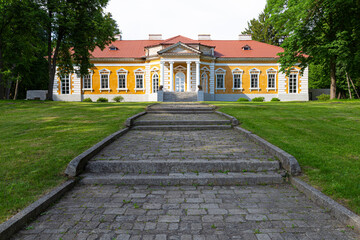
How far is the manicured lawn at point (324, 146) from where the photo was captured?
12.8 feet

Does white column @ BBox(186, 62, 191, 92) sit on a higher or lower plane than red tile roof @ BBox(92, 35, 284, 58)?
lower

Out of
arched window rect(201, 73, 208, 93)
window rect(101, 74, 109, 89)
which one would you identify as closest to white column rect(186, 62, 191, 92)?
arched window rect(201, 73, 208, 93)

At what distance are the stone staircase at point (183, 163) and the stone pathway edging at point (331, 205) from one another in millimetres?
554

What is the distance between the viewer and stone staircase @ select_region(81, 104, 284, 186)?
467 centimetres

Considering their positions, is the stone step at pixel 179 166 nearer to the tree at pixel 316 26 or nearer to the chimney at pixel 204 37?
the tree at pixel 316 26

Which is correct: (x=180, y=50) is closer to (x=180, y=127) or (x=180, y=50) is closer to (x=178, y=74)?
(x=178, y=74)

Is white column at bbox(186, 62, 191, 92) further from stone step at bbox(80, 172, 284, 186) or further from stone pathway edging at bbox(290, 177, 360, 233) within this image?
stone pathway edging at bbox(290, 177, 360, 233)

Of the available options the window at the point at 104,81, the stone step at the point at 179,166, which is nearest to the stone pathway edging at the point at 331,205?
the stone step at the point at 179,166

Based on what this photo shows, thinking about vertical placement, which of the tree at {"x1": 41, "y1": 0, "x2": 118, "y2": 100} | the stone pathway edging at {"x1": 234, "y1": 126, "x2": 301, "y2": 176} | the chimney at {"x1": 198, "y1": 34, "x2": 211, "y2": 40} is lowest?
the stone pathway edging at {"x1": 234, "y1": 126, "x2": 301, "y2": 176}

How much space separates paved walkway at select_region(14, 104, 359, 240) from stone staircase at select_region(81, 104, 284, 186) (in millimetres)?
125

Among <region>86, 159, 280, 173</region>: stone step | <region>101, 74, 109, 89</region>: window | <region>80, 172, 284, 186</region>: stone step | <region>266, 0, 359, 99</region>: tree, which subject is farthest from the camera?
<region>101, 74, 109, 89</region>: window

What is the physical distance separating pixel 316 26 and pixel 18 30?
88.1 ft

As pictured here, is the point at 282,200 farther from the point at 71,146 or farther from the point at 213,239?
Answer: the point at 71,146

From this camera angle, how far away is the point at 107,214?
11.3 ft
